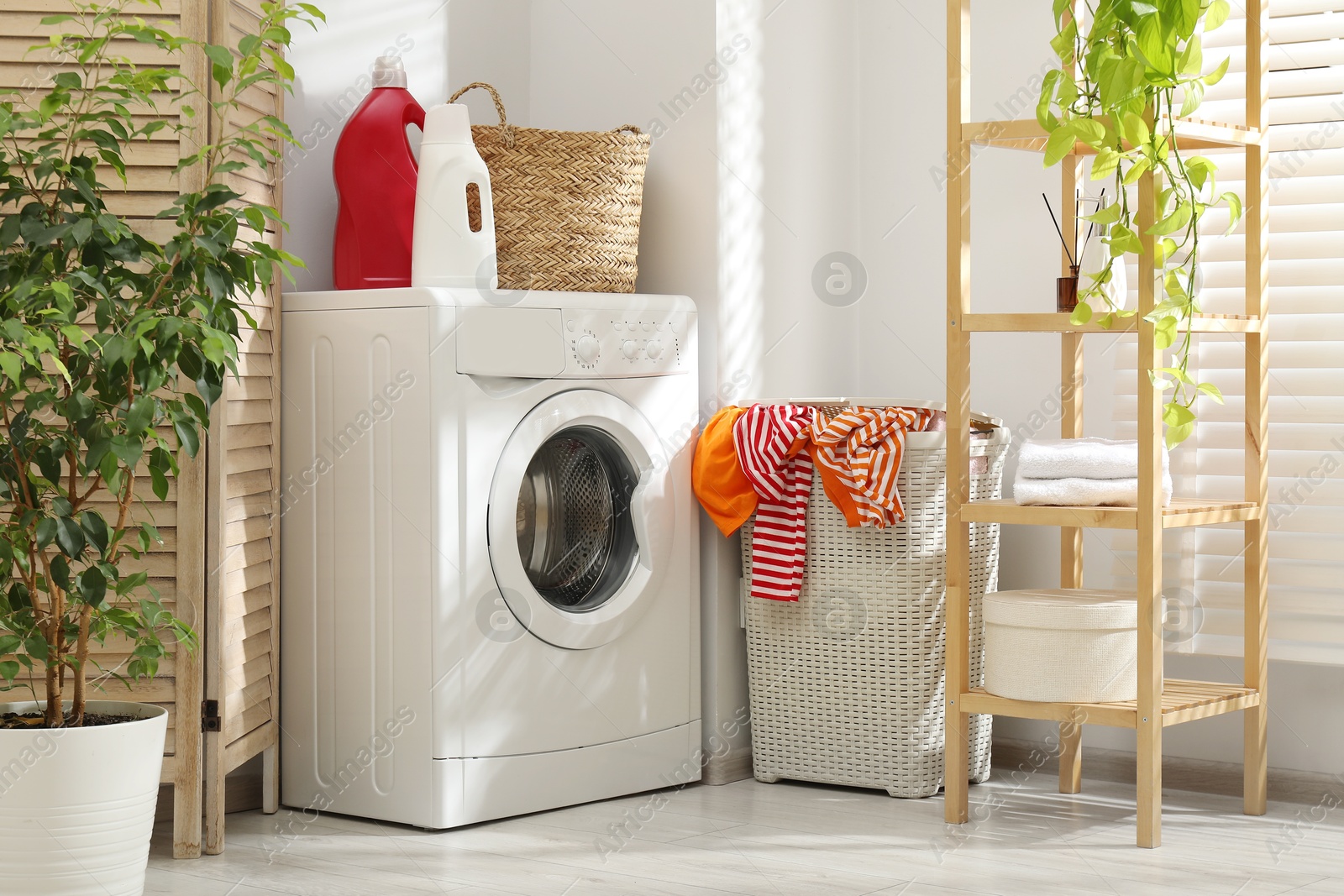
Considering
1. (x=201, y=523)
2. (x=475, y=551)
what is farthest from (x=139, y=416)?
(x=475, y=551)

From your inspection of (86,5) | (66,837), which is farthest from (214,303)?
(66,837)

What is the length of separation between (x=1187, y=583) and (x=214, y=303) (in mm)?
1744

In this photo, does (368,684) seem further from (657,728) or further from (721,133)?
(721,133)

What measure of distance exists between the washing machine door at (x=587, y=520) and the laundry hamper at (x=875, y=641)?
0.75ft

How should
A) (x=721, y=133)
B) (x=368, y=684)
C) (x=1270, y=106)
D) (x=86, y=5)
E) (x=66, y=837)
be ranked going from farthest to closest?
(x=721, y=133)
(x=1270, y=106)
(x=368, y=684)
(x=86, y=5)
(x=66, y=837)

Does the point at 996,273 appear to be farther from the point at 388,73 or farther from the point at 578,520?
the point at 388,73

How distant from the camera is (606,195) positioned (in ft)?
8.43

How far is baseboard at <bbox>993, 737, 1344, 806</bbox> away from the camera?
247 centimetres

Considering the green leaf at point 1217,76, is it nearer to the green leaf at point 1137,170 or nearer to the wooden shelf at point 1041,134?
the wooden shelf at point 1041,134

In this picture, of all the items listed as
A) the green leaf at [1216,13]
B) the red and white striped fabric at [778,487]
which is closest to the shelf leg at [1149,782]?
the red and white striped fabric at [778,487]

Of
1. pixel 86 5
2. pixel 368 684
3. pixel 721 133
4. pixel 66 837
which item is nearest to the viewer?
pixel 66 837

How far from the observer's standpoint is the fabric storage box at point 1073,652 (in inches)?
86.9

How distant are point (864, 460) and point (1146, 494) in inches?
19.5

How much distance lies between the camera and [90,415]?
1.78m
